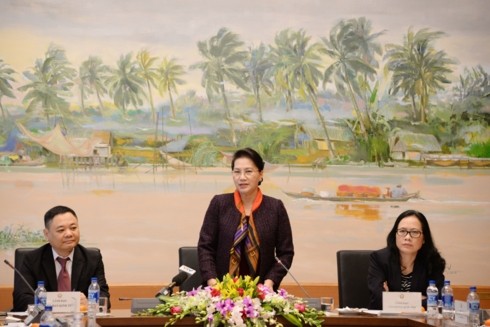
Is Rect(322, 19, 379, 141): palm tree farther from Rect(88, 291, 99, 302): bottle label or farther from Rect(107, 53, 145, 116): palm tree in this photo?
Rect(88, 291, 99, 302): bottle label

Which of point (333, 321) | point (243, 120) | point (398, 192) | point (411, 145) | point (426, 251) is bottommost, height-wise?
point (333, 321)

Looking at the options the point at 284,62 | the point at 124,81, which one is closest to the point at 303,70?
the point at 284,62

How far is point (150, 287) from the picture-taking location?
18.1 feet

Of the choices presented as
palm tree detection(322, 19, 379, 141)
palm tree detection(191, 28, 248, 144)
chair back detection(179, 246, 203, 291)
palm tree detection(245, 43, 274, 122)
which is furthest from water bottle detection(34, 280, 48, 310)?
palm tree detection(322, 19, 379, 141)

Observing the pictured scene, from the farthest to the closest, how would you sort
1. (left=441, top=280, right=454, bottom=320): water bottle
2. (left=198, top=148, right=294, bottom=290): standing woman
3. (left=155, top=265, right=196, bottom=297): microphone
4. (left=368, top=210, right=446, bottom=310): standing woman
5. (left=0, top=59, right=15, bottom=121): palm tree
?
(left=0, top=59, right=15, bottom=121): palm tree < (left=368, top=210, right=446, bottom=310): standing woman < (left=198, top=148, right=294, bottom=290): standing woman < (left=441, top=280, right=454, bottom=320): water bottle < (left=155, top=265, right=196, bottom=297): microphone

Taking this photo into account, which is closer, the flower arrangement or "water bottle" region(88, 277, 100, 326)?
the flower arrangement

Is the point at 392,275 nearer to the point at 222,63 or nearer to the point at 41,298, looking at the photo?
the point at 41,298

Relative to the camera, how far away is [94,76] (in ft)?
18.4

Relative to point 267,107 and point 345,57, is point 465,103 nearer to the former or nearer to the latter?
point 345,57

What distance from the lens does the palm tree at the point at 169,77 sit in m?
5.63

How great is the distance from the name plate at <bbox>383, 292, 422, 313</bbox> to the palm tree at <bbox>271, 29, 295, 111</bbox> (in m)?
2.12

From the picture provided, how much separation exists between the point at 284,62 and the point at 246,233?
1.80m

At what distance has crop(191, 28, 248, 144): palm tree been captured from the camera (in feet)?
18.5

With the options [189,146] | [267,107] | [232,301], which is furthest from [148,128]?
[232,301]
